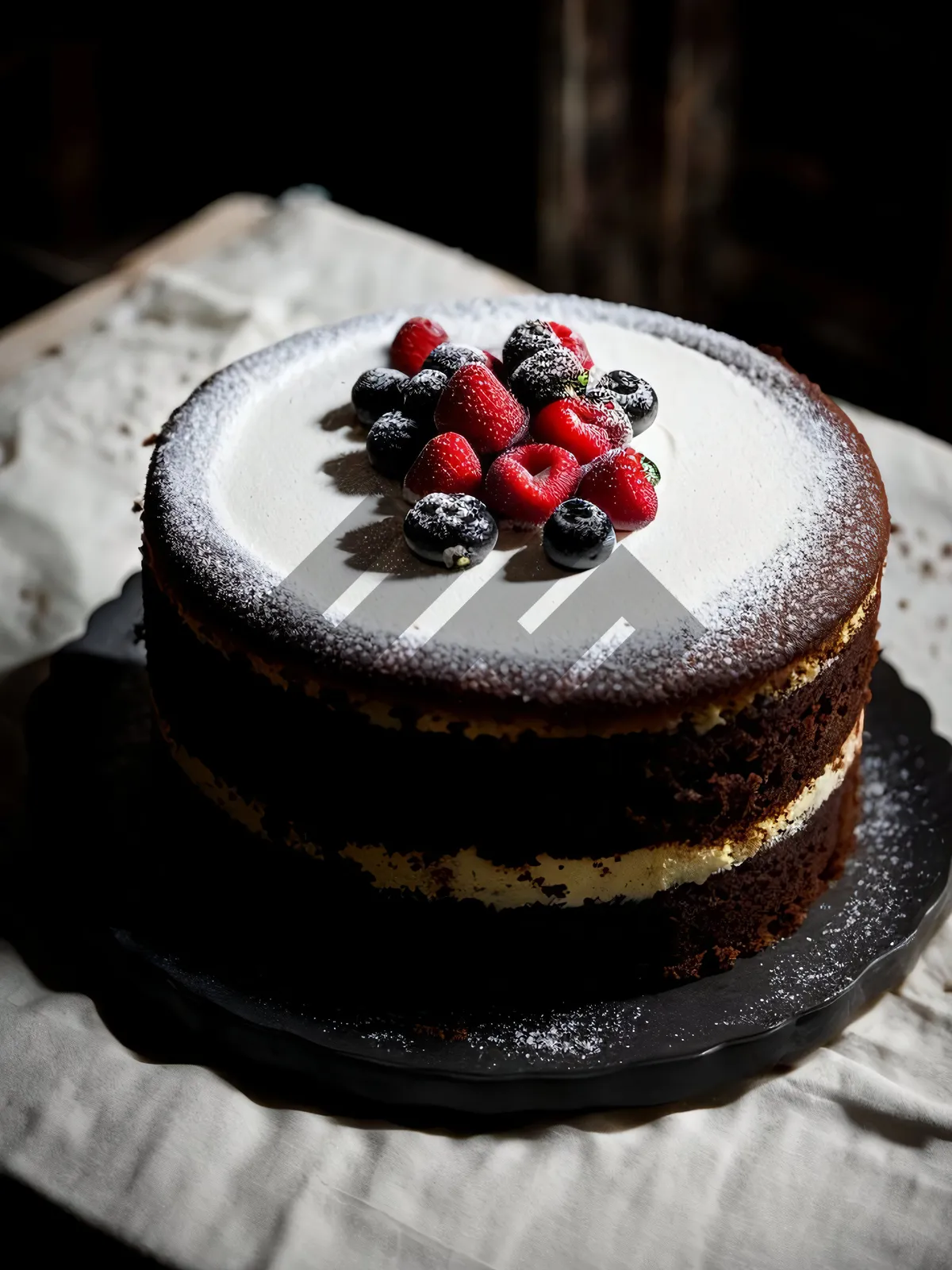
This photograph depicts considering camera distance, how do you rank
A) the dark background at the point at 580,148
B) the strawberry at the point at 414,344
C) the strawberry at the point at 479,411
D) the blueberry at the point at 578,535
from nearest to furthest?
the blueberry at the point at 578,535, the strawberry at the point at 479,411, the strawberry at the point at 414,344, the dark background at the point at 580,148

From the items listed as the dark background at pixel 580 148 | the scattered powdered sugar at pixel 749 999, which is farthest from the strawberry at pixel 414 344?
the dark background at pixel 580 148

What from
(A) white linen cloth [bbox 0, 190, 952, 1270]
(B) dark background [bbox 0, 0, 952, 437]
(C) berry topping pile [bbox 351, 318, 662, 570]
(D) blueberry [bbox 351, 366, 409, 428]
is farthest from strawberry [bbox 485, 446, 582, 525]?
(B) dark background [bbox 0, 0, 952, 437]

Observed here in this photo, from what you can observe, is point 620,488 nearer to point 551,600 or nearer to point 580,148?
point 551,600

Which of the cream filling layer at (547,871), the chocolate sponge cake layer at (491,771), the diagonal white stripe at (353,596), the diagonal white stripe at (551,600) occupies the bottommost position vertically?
the cream filling layer at (547,871)

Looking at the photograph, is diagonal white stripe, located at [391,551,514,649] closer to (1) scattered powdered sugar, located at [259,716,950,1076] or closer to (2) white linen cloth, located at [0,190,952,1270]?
(1) scattered powdered sugar, located at [259,716,950,1076]

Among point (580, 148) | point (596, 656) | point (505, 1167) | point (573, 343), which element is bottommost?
point (505, 1167)

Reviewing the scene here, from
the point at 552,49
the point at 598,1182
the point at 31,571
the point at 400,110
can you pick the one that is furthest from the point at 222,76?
the point at 598,1182

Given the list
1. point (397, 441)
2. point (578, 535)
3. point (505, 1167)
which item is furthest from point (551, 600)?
point (505, 1167)

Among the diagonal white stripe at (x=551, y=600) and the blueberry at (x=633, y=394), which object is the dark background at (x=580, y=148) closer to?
the blueberry at (x=633, y=394)
